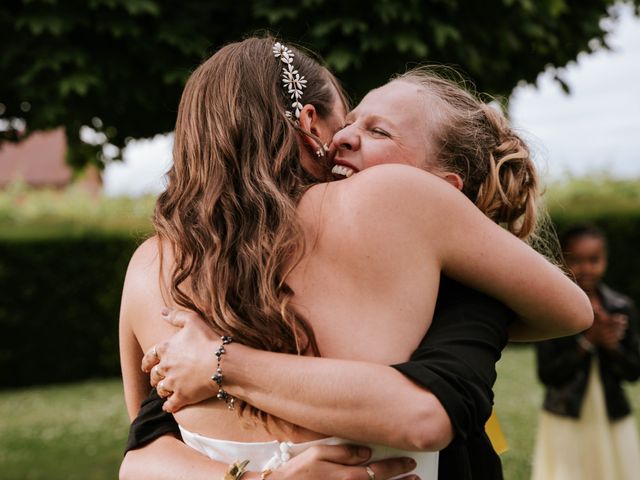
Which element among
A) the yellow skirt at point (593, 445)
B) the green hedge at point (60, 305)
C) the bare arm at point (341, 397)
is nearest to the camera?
the bare arm at point (341, 397)

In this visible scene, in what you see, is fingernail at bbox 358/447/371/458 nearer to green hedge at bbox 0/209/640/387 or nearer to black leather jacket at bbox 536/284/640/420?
black leather jacket at bbox 536/284/640/420

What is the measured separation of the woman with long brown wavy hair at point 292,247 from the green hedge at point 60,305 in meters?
11.7

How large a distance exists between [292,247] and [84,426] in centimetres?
996

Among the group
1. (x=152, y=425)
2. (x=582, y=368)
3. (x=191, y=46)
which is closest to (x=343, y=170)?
(x=152, y=425)

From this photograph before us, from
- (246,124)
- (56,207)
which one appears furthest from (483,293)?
(56,207)

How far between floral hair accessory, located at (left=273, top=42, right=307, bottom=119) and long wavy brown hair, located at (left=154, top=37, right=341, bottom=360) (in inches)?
0.7

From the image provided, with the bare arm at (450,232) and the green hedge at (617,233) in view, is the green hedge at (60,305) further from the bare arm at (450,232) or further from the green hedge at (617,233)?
the bare arm at (450,232)

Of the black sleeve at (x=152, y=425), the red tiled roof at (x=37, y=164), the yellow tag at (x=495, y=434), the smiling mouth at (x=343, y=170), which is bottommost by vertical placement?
the red tiled roof at (x=37, y=164)

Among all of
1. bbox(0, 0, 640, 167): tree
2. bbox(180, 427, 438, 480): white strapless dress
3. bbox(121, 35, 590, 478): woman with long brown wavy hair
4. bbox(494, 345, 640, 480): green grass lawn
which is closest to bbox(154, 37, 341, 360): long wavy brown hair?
bbox(121, 35, 590, 478): woman with long brown wavy hair

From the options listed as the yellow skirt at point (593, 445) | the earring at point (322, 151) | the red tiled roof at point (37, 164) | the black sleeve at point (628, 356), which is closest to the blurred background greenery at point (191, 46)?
the earring at point (322, 151)

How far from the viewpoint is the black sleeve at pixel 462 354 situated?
1.89 metres

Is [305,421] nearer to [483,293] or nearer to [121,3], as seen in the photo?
[483,293]

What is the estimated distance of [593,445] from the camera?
5.71 meters

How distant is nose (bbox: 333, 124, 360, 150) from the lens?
232cm
